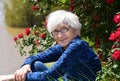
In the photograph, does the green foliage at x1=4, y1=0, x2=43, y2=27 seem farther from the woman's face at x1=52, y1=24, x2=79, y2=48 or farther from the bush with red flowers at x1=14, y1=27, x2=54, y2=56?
the woman's face at x1=52, y1=24, x2=79, y2=48

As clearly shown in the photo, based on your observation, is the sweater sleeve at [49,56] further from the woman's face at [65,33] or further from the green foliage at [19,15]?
the green foliage at [19,15]

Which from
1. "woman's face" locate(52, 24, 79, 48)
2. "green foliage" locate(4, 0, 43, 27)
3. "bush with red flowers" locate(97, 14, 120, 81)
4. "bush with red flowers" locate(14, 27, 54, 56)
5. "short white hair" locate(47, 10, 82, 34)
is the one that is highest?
"short white hair" locate(47, 10, 82, 34)

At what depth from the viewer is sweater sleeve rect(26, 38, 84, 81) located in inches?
154

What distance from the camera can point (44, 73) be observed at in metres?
3.96

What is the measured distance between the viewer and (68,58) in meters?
3.91

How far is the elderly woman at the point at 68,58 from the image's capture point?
12.9 feet

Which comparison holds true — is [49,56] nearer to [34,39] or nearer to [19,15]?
[34,39]

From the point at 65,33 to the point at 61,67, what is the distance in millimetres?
285

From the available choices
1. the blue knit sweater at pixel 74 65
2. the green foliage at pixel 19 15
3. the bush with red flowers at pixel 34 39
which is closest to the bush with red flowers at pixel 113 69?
the blue knit sweater at pixel 74 65

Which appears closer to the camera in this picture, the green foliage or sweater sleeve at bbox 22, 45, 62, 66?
sweater sleeve at bbox 22, 45, 62, 66

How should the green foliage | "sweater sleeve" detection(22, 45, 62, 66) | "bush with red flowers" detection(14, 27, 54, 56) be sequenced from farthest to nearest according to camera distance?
the green foliage → "bush with red flowers" detection(14, 27, 54, 56) → "sweater sleeve" detection(22, 45, 62, 66)

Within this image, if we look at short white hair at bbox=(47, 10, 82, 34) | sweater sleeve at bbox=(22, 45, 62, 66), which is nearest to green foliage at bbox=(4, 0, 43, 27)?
sweater sleeve at bbox=(22, 45, 62, 66)

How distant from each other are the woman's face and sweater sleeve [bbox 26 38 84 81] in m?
0.10

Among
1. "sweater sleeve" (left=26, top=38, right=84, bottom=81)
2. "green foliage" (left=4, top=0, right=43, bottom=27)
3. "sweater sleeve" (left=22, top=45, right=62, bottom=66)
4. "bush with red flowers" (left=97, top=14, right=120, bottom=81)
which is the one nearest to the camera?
"sweater sleeve" (left=26, top=38, right=84, bottom=81)
